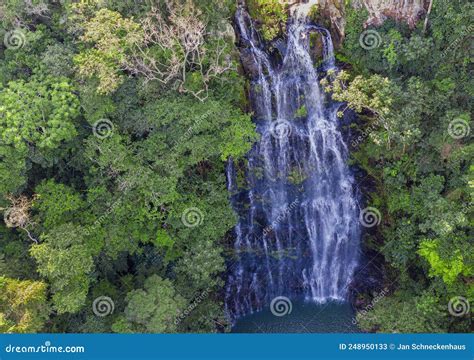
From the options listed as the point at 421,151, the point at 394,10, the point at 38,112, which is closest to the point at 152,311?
the point at 38,112

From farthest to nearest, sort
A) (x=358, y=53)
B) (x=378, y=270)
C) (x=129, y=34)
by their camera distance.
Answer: (x=378, y=270)
(x=358, y=53)
(x=129, y=34)

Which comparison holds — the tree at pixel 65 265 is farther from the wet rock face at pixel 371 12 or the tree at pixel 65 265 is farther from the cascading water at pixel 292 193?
the wet rock face at pixel 371 12

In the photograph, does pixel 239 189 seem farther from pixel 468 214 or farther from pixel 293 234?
pixel 468 214

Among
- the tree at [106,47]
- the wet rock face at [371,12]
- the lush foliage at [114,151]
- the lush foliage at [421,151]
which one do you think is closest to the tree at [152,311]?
the lush foliage at [114,151]

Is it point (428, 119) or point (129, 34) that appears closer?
point (129, 34)

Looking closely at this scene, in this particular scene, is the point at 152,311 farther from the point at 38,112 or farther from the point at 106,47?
the point at 106,47

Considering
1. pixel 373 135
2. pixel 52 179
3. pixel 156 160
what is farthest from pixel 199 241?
pixel 373 135
